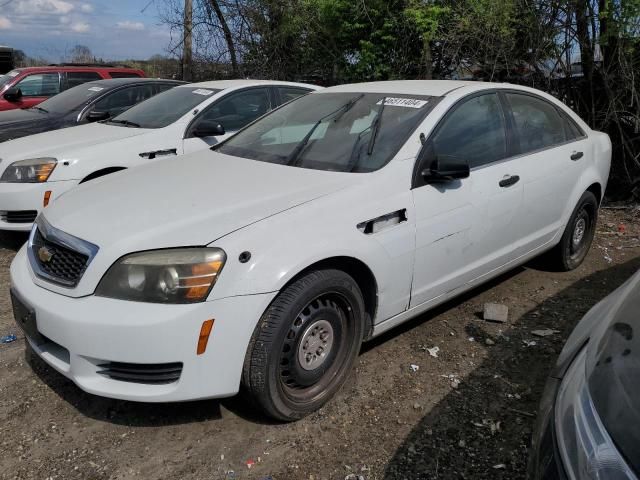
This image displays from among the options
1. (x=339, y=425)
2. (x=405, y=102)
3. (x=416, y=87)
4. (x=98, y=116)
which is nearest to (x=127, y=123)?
(x=98, y=116)

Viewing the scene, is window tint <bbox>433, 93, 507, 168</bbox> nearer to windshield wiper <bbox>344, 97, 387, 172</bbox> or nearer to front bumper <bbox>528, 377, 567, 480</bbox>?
windshield wiper <bbox>344, 97, 387, 172</bbox>

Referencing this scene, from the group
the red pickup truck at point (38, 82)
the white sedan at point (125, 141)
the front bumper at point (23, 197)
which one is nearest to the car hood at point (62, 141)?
the white sedan at point (125, 141)

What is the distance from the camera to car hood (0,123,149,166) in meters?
5.31

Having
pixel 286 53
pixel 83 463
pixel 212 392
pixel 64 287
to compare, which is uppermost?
pixel 286 53

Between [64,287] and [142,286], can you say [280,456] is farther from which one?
[64,287]

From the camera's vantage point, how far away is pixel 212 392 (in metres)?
2.56

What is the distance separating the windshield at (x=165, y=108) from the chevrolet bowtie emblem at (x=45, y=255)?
10.6ft

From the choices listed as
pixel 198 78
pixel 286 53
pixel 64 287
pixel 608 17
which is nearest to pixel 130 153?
pixel 64 287

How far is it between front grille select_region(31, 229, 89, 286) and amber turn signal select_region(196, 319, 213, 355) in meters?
0.65

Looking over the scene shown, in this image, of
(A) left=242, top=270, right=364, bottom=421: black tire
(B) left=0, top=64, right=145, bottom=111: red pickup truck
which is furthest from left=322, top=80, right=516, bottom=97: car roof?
(B) left=0, top=64, right=145, bottom=111: red pickup truck

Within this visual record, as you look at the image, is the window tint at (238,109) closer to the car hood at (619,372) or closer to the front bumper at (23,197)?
the front bumper at (23,197)

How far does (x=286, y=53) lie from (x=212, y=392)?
11.5 m

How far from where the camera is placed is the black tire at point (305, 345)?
8.54 ft

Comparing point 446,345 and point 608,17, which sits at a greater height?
point 608,17
